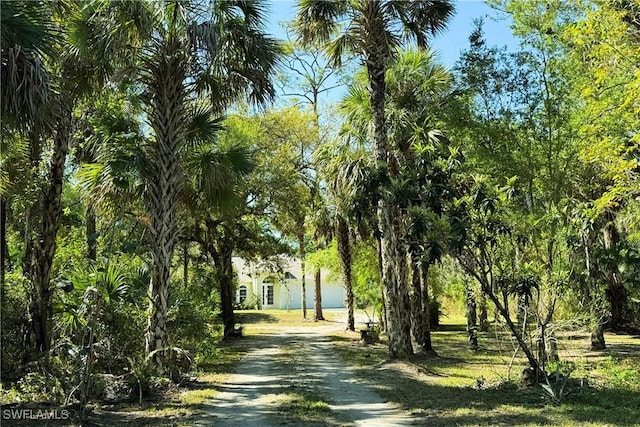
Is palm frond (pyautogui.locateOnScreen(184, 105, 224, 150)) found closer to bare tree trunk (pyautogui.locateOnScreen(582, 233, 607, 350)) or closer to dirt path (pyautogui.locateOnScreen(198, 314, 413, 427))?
dirt path (pyautogui.locateOnScreen(198, 314, 413, 427))

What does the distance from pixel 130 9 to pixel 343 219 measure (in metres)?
14.3

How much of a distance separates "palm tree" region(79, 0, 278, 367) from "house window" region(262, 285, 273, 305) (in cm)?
3858

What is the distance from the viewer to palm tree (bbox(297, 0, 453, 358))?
537 inches

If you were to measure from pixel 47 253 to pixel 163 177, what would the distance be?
261cm

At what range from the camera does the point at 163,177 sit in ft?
34.7

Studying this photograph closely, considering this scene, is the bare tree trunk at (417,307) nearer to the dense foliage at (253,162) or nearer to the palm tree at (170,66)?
the dense foliage at (253,162)

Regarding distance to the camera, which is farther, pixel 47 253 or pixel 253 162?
pixel 253 162

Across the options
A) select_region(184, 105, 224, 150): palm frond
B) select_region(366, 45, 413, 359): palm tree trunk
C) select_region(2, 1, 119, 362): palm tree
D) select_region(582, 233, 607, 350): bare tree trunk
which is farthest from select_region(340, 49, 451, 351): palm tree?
select_region(2, 1, 119, 362): palm tree

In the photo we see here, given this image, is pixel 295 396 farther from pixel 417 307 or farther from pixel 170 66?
pixel 417 307

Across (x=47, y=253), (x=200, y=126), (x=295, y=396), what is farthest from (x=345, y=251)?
(x=47, y=253)

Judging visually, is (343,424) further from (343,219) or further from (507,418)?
(343,219)

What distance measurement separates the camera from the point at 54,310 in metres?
10.5

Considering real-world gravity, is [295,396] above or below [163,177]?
below

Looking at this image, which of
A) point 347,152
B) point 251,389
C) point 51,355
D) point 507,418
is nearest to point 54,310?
point 51,355
